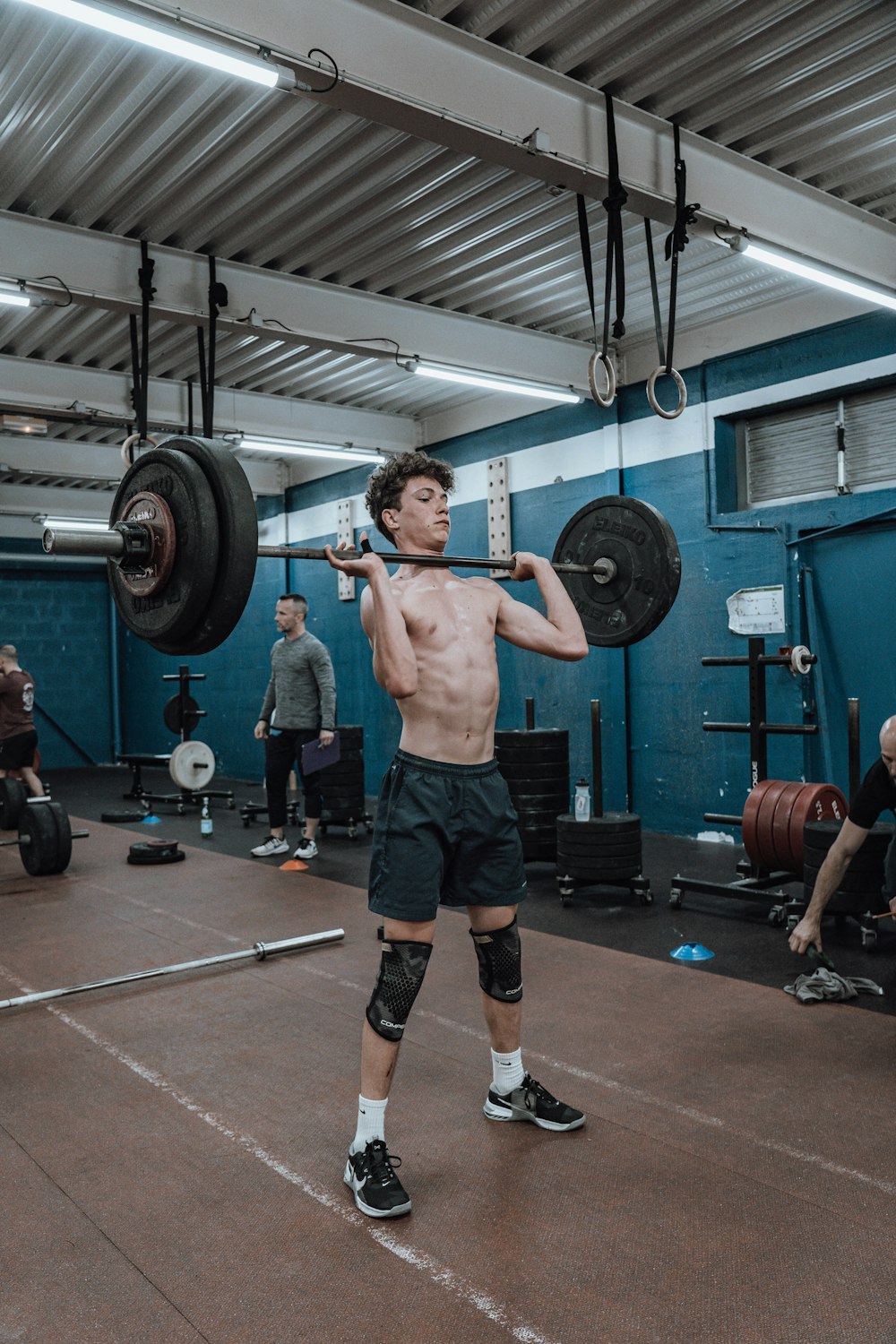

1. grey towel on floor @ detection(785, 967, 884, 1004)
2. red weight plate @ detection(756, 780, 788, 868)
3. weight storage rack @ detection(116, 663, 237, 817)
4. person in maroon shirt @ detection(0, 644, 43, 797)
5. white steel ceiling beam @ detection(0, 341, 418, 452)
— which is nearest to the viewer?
grey towel on floor @ detection(785, 967, 884, 1004)

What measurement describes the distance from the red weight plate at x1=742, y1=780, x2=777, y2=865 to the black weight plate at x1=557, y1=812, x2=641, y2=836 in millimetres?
452

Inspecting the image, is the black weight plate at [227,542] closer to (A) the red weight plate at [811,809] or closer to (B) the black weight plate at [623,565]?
(B) the black weight plate at [623,565]

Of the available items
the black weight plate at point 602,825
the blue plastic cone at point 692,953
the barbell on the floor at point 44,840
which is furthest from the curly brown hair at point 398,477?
the barbell on the floor at point 44,840

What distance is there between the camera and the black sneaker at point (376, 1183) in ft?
6.07

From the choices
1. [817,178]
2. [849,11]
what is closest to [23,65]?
[849,11]

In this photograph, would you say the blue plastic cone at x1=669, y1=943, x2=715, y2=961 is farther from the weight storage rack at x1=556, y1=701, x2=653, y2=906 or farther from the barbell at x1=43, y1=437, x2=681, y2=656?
the barbell at x1=43, y1=437, x2=681, y2=656

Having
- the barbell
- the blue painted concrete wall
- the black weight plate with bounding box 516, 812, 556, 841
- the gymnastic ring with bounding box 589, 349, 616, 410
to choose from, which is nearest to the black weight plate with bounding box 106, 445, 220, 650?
the barbell

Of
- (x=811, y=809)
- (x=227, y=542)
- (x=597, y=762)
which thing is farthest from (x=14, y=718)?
(x=227, y=542)

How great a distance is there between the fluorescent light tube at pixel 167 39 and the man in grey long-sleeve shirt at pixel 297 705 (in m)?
3.01

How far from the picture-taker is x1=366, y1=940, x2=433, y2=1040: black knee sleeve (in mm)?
1985

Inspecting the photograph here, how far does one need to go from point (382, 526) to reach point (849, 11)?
2250mm

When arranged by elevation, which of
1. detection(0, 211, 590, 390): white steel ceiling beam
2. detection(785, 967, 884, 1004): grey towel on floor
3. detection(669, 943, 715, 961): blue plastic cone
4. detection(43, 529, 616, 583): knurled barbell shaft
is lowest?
detection(669, 943, 715, 961): blue plastic cone

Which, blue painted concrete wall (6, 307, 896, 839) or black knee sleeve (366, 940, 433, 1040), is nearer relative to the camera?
black knee sleeve (366, 940, 433, 1040)

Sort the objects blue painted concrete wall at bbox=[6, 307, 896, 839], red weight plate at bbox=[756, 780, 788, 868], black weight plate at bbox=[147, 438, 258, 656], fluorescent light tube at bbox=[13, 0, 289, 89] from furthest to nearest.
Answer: blue painted concrete wall at bbox=[6, 307, 896, 839] < red weight plate at bbox=[756, 780, 788, 868] < fluorescent light tube at bbox=[13, 0, 289, 89] < black weight plate at bbox=[147, 438, 258, 656]
